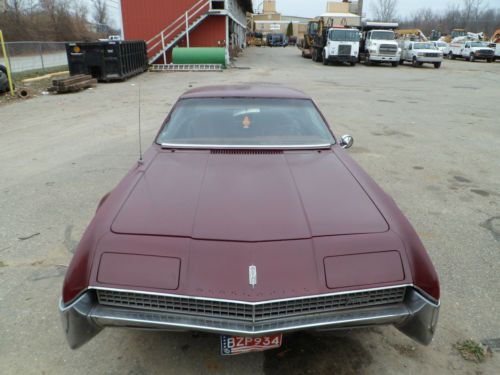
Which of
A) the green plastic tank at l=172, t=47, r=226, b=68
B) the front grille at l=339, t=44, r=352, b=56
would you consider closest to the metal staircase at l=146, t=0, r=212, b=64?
the green plastic tank at l=172, t=47, r=226, b=68

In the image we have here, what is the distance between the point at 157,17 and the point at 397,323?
25.1 meters

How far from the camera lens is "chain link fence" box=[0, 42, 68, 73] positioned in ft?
60.4

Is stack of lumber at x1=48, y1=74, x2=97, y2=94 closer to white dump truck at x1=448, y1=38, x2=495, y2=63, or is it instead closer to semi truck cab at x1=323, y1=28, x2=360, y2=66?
semi truck cab at x1=323, y1=28, x2=360, y2=66

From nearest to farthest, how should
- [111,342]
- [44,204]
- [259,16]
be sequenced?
1. [111,342]
2. [44,204]
3. [259,16]

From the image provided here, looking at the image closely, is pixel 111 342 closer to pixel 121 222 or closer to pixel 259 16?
pixel 121 222

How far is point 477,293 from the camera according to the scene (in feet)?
10.6

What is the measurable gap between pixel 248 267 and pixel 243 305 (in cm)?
19

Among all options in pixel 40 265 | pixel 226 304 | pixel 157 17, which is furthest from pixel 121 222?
pixel 157 17

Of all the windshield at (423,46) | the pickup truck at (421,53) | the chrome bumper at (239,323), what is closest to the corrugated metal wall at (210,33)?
the pickup truck at (421,53)

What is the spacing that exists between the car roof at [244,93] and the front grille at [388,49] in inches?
987

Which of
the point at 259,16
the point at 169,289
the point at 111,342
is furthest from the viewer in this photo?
the point at 259,16

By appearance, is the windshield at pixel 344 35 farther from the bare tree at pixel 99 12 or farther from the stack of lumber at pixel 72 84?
the bare tree at pixel 99 12

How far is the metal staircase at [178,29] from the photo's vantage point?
→ 23094 millimetres

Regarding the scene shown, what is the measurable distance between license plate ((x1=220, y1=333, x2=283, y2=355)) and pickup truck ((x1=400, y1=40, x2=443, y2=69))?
2828cm
